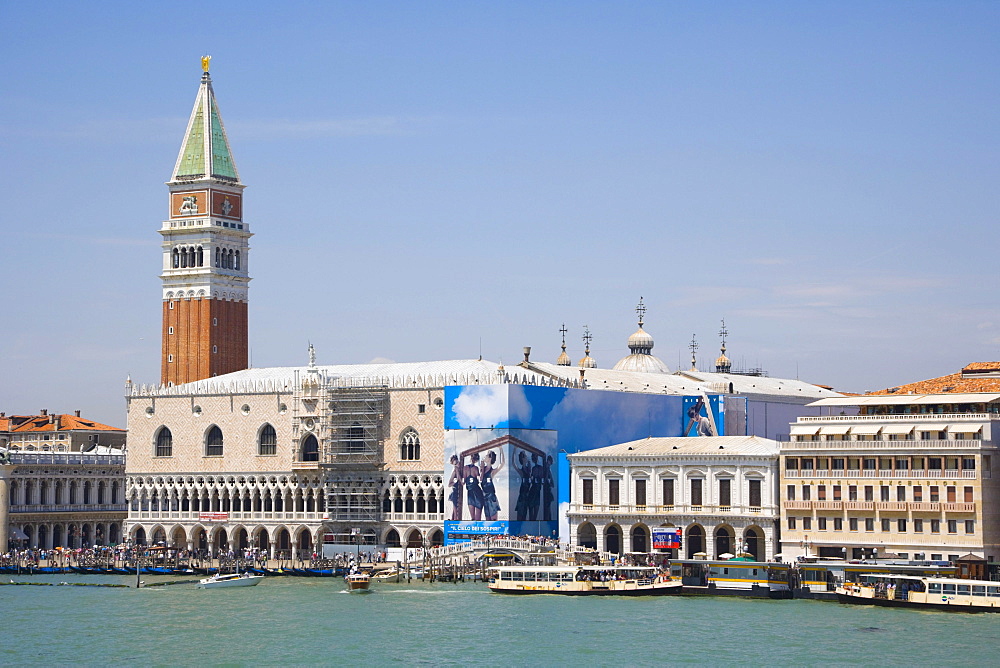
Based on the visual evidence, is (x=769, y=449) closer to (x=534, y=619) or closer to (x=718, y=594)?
(x=718, y=594)

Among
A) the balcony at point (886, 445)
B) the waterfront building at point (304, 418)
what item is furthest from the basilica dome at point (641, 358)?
the balcony at point (886, 445)

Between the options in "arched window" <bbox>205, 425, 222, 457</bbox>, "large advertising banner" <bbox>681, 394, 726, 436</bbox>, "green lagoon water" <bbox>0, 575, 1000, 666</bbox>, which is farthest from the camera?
"large advertising banner" <bbox>681, 394, 726, 436</bbox>

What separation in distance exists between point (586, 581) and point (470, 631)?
13.4 m

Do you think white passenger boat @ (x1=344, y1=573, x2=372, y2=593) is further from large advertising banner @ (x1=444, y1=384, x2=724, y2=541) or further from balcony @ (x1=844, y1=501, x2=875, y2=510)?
balcony @ (x1=844, y1=501, x2=875, y2=510)

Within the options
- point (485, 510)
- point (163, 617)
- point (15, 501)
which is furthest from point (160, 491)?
point (163, 617)

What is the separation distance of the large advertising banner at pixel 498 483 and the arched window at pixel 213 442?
14.8m

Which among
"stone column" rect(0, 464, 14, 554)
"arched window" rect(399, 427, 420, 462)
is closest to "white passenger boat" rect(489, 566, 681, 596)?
"arched window" rect(399, 427, 420, 462)

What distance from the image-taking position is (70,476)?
104062 mm

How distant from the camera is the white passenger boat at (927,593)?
2424 inches

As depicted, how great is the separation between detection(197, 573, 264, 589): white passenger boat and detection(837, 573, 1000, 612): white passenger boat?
85.2 ft

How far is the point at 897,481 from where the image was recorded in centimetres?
7025

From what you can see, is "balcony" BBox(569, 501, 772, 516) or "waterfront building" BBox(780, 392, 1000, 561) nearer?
"waterfront building" BBox(780, 392, 1000, 561)

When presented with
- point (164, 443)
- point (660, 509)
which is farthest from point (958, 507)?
point (164, 443)

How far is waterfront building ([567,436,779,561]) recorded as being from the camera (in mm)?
75312
